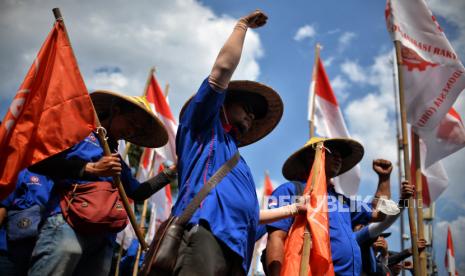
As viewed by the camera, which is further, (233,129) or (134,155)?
(134,155)

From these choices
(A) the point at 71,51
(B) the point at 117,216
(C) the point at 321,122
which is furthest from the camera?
(C) the point at 321,122

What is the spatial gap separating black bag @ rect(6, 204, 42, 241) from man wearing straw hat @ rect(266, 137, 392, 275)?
6.04 ft

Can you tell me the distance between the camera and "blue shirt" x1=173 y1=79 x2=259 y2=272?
2.00 metres

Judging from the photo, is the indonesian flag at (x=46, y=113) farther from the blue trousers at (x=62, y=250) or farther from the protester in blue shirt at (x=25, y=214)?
the protester in blue shirt at (x=25, y=214)

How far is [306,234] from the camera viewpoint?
9.81ft

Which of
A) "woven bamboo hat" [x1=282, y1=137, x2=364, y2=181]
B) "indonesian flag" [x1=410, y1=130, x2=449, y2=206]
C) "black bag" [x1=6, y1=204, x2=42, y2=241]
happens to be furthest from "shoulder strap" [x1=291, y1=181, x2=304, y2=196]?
"indonesian flag" [x1=410, y1=130, x2=449, y2=206]

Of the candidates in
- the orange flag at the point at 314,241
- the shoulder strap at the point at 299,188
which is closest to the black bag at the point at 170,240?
the orange flag at the point at 314,241

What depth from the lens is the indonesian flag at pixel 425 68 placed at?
182 inches

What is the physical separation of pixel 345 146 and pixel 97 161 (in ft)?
9.54

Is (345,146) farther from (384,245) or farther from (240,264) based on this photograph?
(240,264)

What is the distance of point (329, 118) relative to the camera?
7637 mm

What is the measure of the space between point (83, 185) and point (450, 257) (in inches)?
552

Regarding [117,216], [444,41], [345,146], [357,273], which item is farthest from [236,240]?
[444,41]

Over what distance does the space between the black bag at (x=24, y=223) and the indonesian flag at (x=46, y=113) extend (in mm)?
702
